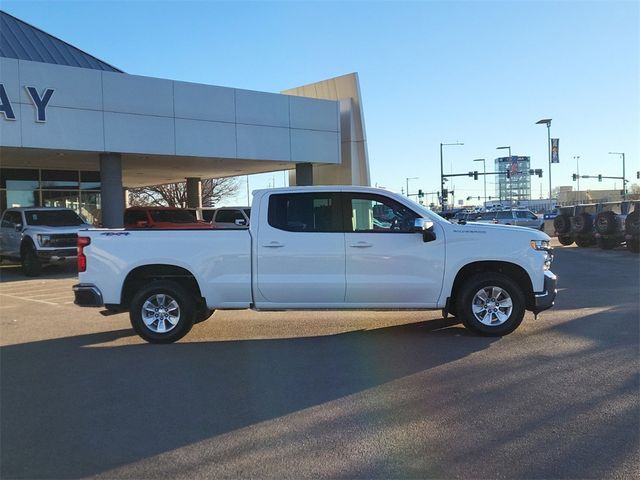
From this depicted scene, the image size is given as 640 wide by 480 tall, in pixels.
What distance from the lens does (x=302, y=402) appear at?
5.06m

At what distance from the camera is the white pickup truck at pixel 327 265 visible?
23.8ft

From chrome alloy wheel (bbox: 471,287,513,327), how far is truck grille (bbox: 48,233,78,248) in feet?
41.1

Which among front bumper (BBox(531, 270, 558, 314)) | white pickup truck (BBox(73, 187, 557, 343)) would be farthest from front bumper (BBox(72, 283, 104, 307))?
front bumper (BBox(531, 270, 558, 314))

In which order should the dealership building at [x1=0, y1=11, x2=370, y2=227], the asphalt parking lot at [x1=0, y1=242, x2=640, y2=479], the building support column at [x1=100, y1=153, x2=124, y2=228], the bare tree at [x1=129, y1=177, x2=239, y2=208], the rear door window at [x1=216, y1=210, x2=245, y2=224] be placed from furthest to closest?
the bare tree at [x1=129, y1=177, x2=239, y2=208] < the rear door window at [x1=216, y1=210, x2=245, y2=224] < the building support column at [x1=100, y1=153, x2=124, y2=228] < the dealership building at [x1=0, y1=11, x2=370, y2=227] < the asphalt parking lot at [x1=0, y1=242, x2=640, y2=479]

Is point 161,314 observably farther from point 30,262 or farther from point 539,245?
point 30,262

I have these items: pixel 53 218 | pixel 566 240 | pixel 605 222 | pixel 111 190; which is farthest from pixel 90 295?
pixel 566 240

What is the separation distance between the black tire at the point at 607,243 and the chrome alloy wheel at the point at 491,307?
17.0 m

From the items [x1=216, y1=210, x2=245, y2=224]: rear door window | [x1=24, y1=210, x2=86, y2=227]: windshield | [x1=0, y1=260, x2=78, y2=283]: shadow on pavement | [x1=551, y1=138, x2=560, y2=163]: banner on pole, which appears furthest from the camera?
[x1=551, y1=138, x2=560, y2=163]: banner on pole

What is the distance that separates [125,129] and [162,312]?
13753mm

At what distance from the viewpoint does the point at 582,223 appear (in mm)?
23625

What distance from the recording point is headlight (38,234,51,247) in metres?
15.9

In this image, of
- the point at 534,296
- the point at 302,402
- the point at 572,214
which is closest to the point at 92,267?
the point at 302,402

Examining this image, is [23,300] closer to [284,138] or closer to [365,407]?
[365,407]

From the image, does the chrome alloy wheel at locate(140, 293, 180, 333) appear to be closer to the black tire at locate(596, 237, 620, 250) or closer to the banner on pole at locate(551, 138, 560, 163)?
the black tire at locate(596, 237, 620, 250)
